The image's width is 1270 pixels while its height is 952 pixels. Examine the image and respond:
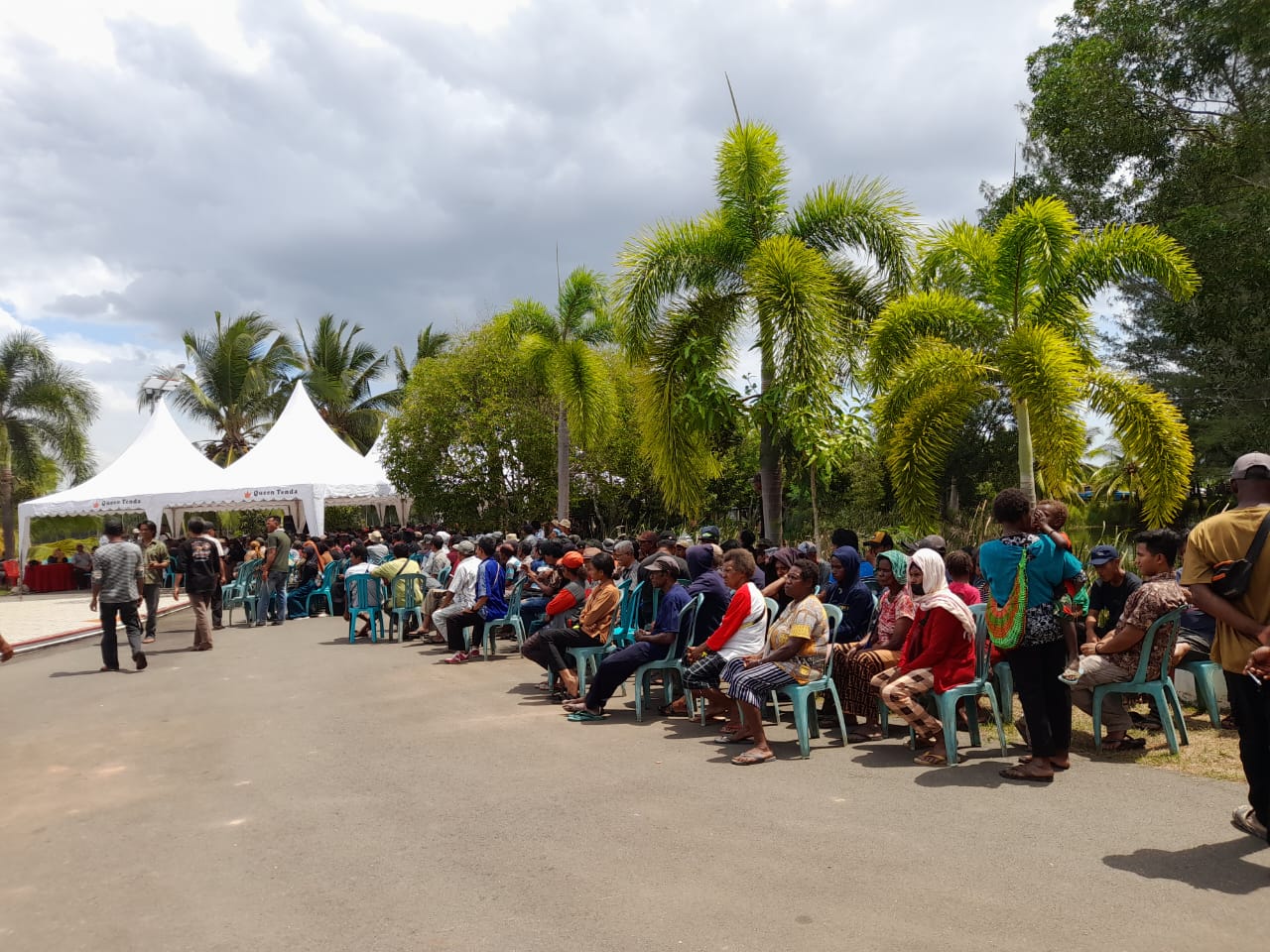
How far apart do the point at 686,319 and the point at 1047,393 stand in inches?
214

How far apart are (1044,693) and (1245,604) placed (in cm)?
175

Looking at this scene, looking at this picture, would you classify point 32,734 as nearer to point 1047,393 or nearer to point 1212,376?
point 1047,393

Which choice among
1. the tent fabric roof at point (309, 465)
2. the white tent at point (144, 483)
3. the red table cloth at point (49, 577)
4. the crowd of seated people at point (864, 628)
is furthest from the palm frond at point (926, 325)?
the red table cloth at point (49, 577)

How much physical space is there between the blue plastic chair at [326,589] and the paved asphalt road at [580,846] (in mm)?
8806

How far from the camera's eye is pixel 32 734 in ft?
26.0

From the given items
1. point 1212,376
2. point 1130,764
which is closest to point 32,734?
Result: point 1130,764

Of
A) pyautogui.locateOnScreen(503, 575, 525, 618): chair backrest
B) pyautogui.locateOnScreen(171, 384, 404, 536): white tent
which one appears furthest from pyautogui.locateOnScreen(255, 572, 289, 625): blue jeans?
pyautogui.locateOnScreen(171, 384, 404, 536): white tent

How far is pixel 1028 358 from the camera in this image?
11.2m

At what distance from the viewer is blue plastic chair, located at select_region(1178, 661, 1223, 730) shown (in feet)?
22.5

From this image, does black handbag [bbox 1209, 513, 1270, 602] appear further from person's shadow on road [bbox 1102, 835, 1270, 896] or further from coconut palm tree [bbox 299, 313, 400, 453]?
coconut palm tree [bbox 299, 313, 400, 453]

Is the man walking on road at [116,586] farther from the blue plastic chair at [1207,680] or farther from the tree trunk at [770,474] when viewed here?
the blue plastic chair at [1207,680]

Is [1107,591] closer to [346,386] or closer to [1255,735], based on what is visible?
[1255,735]

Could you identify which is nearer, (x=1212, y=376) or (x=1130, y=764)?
(x=1130, y=764)

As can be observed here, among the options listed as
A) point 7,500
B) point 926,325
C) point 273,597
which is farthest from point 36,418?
point 926,325
